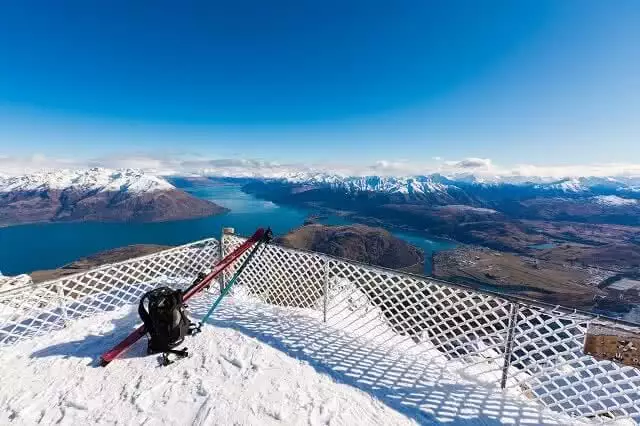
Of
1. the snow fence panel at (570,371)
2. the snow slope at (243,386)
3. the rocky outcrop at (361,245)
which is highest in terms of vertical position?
the snow fence panel at (570,371)

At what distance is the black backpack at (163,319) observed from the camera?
13.7 feet

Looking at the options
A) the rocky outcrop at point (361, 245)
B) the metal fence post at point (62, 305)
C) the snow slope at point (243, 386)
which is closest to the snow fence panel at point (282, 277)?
the snow slope at point (243, 386)

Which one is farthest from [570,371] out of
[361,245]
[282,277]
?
[361,245]

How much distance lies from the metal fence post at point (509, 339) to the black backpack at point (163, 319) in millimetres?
4467

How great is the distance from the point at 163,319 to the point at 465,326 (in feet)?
17.1

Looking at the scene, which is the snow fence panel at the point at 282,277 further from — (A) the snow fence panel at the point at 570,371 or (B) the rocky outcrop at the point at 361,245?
(B) the rocky outcrop at the point at 361,245

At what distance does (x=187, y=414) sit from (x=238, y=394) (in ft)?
1.84

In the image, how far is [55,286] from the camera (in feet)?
17.3

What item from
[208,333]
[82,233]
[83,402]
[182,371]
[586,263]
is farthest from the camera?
[82,233]

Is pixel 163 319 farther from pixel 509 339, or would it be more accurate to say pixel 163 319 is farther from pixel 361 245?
pixel 361 245

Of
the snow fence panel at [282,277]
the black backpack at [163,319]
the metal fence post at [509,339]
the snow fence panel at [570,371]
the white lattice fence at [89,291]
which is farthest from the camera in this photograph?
the snow fence panel at [282,277]

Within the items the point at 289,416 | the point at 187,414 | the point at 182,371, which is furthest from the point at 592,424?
the point at 182,371

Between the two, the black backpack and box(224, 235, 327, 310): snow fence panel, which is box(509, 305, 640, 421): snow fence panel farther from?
the black backpack

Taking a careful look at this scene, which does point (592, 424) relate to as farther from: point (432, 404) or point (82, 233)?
point (82, 233)
